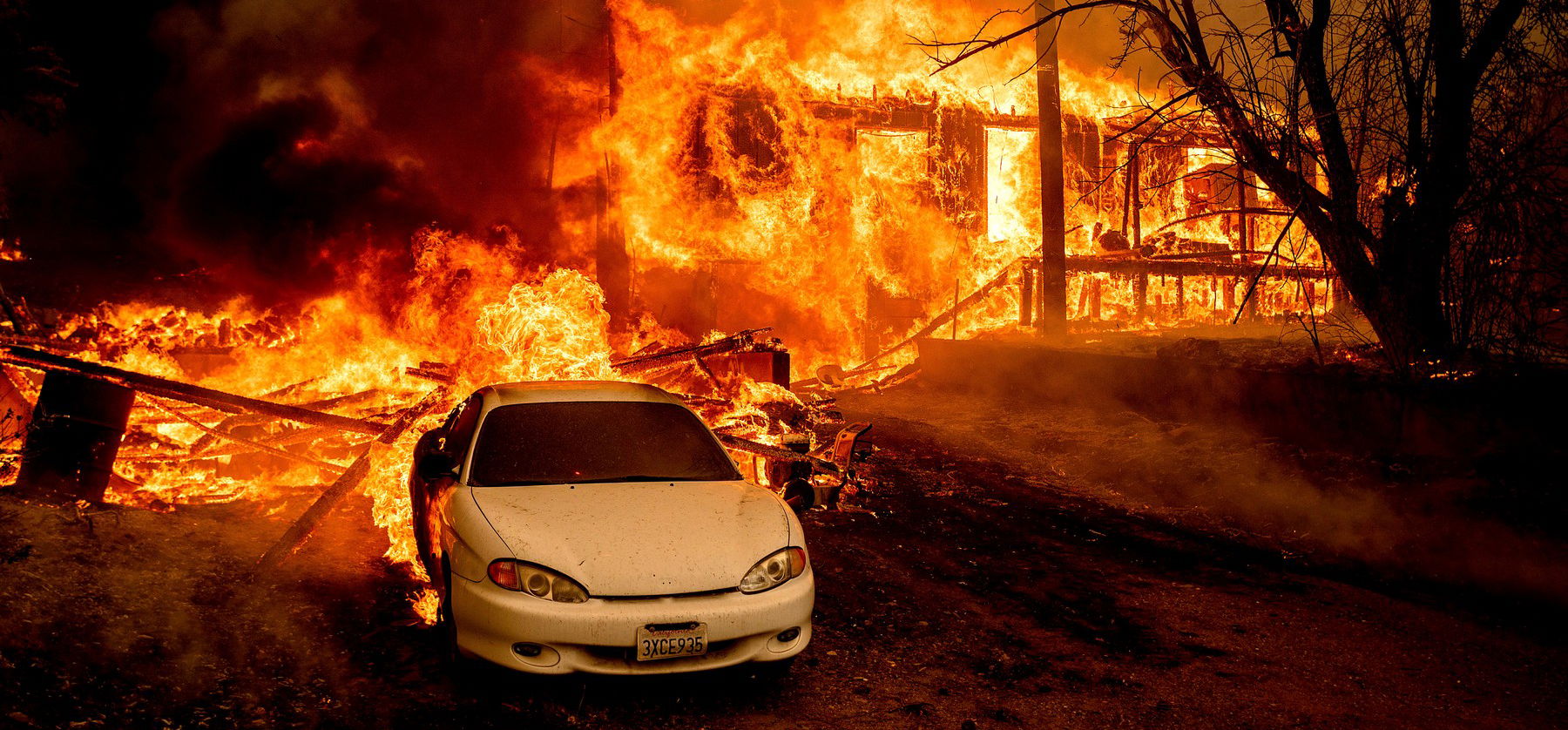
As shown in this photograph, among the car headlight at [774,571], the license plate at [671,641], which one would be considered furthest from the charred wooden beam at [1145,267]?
the license plate at [671,641]

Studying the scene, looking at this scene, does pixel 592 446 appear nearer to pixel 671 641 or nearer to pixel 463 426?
pixel 463 426

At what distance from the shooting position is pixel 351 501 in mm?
8078

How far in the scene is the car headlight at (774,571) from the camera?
4.13 metres

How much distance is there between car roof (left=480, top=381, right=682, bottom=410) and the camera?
548 cm

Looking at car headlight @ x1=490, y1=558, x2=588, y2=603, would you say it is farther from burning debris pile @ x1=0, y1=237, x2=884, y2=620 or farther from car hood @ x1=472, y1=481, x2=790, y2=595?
burning debris pile @ x1=0, y1=237, x2=884, y2=620

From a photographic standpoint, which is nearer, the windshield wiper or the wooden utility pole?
the windshield wiper

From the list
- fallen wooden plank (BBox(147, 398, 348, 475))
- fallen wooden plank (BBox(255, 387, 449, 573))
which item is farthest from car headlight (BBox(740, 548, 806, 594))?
fallen wooden plank (BBox(147, 398, 348, 475))

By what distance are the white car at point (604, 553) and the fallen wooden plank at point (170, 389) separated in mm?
3164

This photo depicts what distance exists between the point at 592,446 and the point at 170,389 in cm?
461

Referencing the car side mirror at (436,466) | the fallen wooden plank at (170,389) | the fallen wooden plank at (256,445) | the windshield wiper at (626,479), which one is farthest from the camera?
the fallen wooden plank at (256,445)

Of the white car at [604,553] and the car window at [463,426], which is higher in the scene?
the car window at [463,426]

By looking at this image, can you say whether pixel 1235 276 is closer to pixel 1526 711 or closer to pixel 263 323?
pixel 1526 711

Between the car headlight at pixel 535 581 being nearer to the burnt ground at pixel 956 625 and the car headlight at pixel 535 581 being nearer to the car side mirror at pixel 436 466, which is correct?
the burnt ground at pixel 956 625

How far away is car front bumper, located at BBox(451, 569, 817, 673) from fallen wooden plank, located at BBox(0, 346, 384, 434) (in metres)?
4.57
